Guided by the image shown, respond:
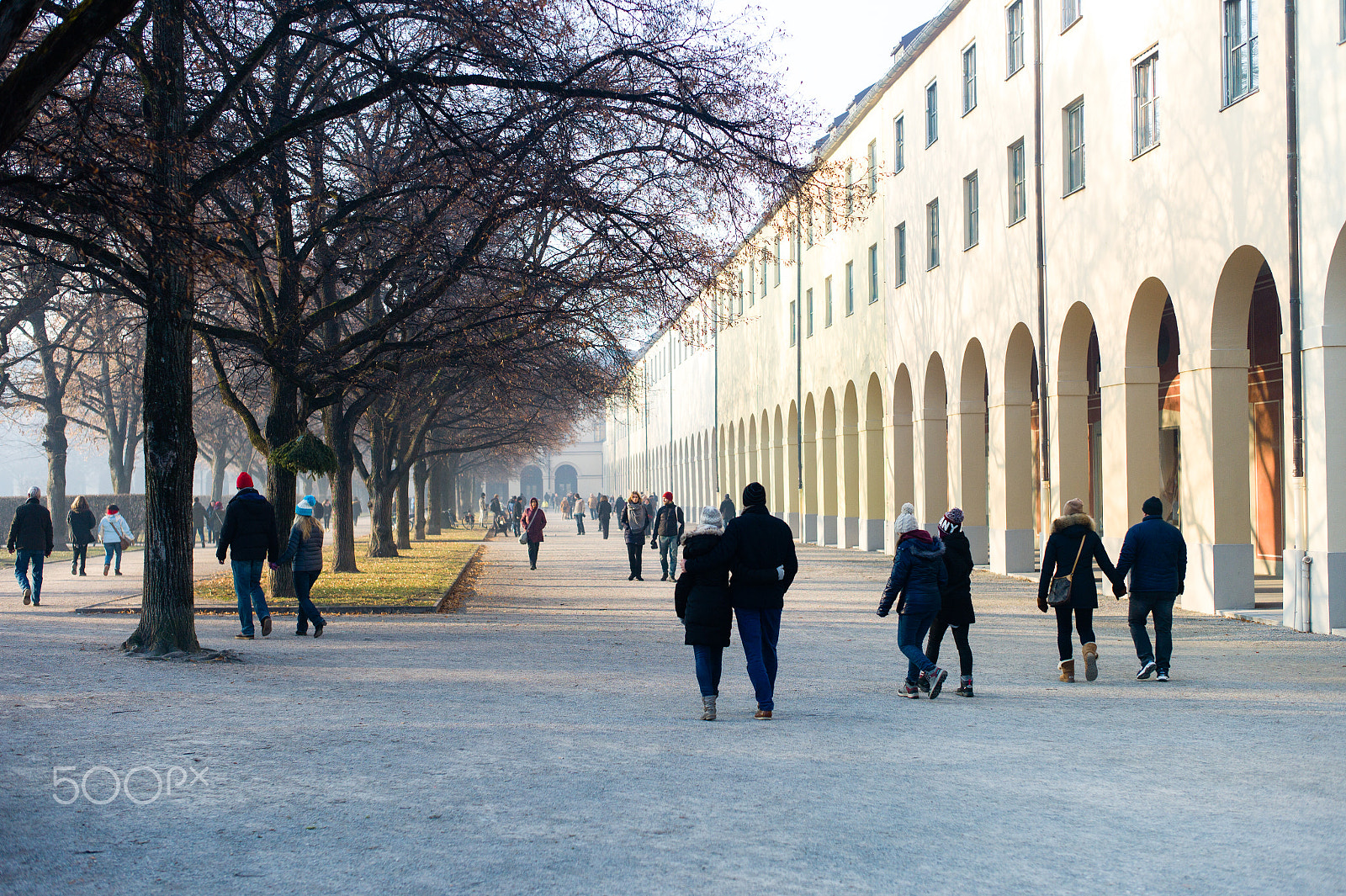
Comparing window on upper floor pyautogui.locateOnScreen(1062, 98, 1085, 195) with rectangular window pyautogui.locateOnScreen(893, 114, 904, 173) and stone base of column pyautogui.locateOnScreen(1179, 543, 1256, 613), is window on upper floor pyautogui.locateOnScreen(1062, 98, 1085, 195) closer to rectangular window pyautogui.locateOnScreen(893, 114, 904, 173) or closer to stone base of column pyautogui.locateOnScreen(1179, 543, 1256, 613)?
stone base of column pyautogui.locateOnScreen(1179, 543, 1256, 613)

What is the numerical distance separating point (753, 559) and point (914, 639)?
1859 millimetres

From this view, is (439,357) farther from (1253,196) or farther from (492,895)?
(492,895)

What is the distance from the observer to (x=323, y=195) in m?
17.7

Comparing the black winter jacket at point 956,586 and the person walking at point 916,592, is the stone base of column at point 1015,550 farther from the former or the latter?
the person walking at point 916,592

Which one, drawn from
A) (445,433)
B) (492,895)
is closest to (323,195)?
(492,895)

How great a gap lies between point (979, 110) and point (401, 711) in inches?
855

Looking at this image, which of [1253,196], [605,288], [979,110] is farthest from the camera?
[979,110]

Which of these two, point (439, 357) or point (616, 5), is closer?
point (616, 5)

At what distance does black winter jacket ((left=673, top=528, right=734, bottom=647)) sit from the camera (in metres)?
9.30

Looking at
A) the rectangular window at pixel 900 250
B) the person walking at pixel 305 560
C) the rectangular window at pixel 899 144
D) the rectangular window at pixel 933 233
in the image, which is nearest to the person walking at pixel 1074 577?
the person walking at pixel 305 560

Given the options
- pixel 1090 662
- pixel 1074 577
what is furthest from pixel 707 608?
pixel 1090 662

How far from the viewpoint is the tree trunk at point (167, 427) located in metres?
12.5

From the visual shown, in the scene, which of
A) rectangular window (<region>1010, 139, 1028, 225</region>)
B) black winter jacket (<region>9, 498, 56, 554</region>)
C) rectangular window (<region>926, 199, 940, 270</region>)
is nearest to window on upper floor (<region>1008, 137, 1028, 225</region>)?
rectangular window (<region>1010, 139, 1028, 225</region>)

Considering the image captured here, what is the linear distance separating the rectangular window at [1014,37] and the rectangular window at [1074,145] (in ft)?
8.36
